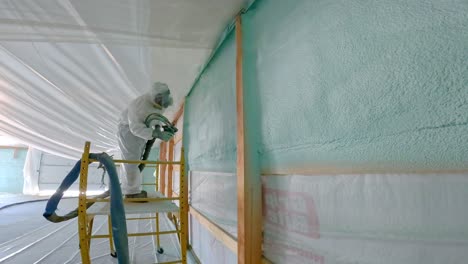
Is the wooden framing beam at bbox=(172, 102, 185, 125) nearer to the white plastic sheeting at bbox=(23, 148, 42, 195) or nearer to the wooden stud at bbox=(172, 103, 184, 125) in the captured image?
the wooden stud at bbox=(172, 103, 184, 125)

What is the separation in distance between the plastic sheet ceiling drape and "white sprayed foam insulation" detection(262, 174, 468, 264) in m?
1.00

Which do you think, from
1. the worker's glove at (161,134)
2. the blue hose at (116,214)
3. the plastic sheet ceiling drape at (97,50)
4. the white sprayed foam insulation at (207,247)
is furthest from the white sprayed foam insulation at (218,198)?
the plastic sheet ceiling drape at (97,50)

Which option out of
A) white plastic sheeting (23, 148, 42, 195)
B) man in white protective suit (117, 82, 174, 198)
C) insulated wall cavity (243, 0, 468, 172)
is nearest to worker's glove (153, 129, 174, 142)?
man in white protective suit (117, 82, 174, 198)

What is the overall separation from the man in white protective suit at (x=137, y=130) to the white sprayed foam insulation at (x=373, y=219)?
0.94 m

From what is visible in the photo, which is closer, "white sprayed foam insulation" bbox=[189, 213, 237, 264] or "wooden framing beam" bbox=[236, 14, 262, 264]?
"wooden framing beam" bbox=[236, 14, 262, 264]

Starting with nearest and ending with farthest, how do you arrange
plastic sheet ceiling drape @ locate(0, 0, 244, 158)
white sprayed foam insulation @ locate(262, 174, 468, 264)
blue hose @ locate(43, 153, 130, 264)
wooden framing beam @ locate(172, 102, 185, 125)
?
white sprayed foam insulation @ locate(262, 174, 468, 264), blue hose @ locate(43, 153, 130, 264), plastic sheet ceiling drape @ locate(0, 0, 244, 158), wooden framing beam @ locate(172, 102, 185, 125)

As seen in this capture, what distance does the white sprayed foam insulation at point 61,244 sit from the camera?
1.96m

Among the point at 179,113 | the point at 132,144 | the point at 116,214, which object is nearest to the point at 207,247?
the point at 132,144

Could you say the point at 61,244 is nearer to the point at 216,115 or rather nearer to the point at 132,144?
the point at 132,144

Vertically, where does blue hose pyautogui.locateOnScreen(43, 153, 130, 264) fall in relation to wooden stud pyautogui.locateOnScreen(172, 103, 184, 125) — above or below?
Result: below

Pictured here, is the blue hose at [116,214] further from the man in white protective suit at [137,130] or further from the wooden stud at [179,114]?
the wooden stud at [179,114]

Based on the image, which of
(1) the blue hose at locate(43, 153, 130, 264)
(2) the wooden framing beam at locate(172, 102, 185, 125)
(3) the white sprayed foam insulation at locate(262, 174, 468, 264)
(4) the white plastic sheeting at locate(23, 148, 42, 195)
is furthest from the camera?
(4) the white plastic sheeting at locate(23, 148, 42, 195)

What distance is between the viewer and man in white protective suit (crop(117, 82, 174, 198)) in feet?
4.60

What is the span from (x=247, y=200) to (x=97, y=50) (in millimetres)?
1305
